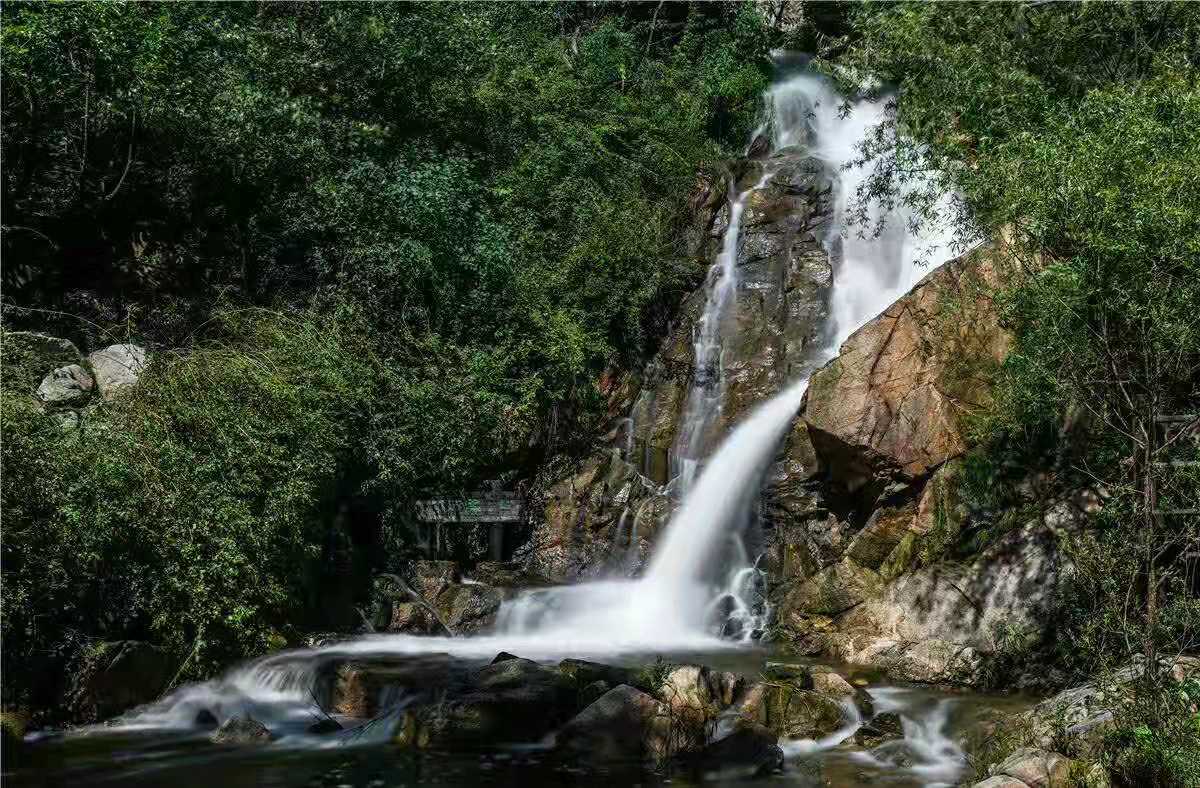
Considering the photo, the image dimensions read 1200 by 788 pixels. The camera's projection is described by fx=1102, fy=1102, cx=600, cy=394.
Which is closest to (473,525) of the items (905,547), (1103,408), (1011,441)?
(905,547)

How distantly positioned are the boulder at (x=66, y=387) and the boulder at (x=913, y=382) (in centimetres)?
1007

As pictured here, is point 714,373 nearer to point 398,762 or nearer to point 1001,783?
point 398,762

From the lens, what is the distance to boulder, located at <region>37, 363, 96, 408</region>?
14312 mm

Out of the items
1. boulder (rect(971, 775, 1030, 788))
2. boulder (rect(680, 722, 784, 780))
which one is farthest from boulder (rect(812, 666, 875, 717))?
boulder (rect(971, 775, 1030, 788))

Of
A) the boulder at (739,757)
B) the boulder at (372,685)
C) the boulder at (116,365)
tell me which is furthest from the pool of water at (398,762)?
the boulder at (116,365)

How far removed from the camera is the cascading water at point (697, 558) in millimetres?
14734

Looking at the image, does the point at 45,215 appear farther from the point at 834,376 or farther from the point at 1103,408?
Result: the point at 1103,408

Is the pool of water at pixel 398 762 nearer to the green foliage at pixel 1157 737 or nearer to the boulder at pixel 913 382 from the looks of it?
the green foliage at pixel 1157 737

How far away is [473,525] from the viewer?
19.2 meters

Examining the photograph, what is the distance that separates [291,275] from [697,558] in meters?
8.88

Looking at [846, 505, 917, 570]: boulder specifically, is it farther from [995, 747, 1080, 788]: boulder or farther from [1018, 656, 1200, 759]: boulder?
[995, 747, 1080, 788]: boulder

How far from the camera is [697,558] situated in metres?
17.5

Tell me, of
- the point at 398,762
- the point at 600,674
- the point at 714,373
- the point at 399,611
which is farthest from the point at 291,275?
the point at 398,762

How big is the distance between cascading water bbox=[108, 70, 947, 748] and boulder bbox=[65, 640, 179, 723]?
24cm
